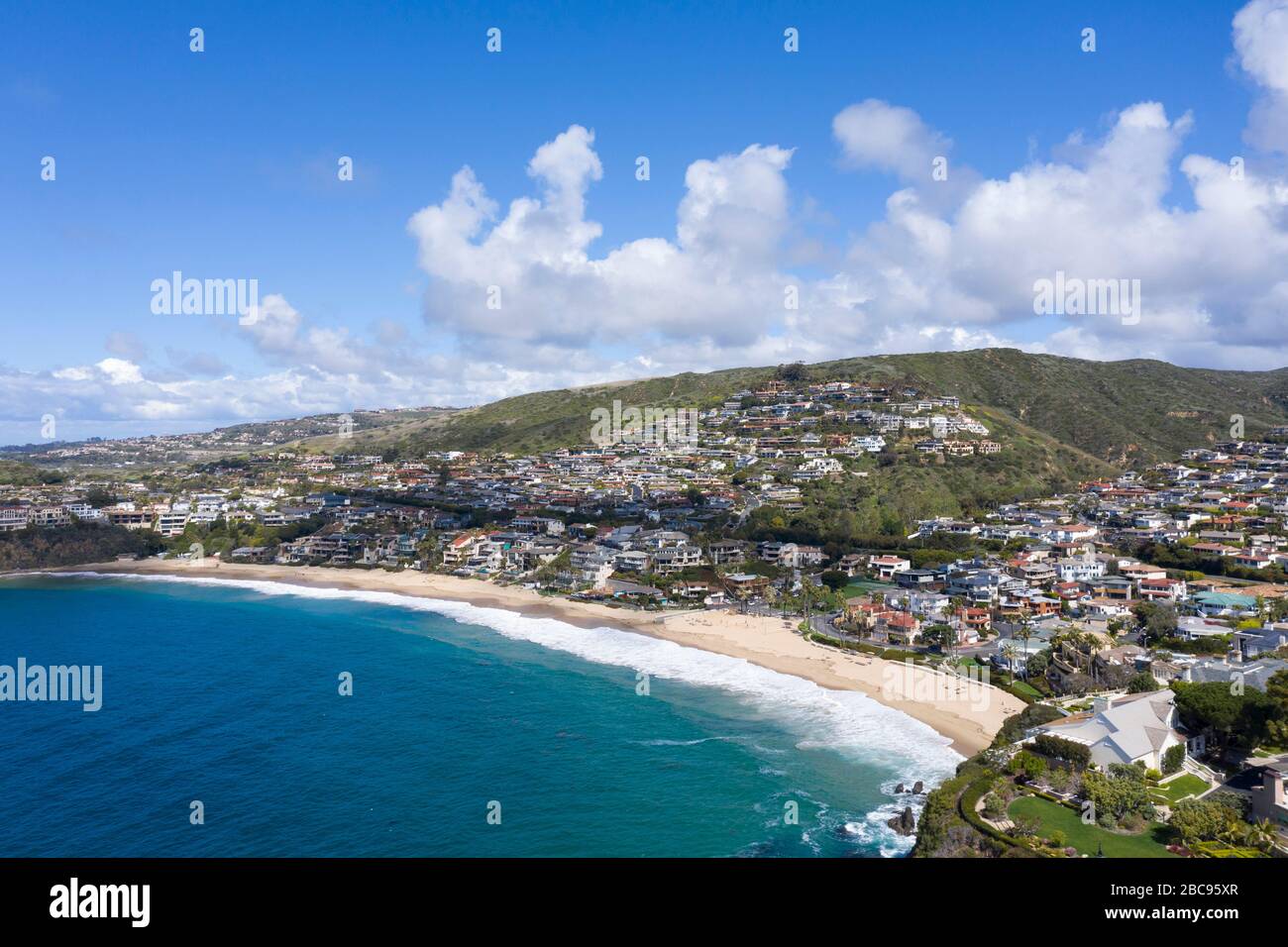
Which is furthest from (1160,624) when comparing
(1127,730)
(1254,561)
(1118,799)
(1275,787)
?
(1118,799)

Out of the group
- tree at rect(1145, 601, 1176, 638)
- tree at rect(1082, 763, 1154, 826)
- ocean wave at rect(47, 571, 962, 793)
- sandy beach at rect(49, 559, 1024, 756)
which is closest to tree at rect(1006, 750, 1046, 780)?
tree at rect(1082, 763, 1154, 826)

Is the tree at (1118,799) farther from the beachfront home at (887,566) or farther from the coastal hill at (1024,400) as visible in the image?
the coastal hill at (1024,400)

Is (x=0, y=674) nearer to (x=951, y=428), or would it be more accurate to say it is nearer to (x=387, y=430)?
(x=951, y=428)

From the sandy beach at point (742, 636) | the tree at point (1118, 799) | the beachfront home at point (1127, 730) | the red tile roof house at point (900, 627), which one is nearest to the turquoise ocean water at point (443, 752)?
the sandy beach at point (742, 636)

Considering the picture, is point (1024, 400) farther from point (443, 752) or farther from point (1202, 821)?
point (443, 752)

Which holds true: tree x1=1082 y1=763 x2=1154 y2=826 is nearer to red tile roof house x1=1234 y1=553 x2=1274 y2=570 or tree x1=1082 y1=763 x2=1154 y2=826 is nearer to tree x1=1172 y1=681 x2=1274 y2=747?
tree x1=1172 y1=681 x2=1274 y2=747
